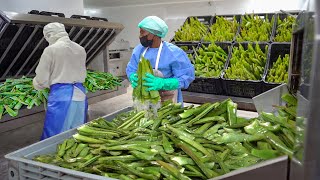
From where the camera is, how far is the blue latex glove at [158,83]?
7.08 ft

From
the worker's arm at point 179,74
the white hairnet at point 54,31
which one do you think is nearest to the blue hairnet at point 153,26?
the worker's arm at point 179,74

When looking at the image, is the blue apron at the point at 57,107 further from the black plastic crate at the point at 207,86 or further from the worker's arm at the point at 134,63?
the black plastic crate at the point at 207,86

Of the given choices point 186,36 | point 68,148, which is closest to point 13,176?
point 68,148

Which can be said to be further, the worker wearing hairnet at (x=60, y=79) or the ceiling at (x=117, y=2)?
the ceiling at (x=117, y=2)

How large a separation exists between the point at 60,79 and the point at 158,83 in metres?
1.14

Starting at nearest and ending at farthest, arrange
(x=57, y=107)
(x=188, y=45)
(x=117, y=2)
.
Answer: (x=57, y=107) < (x=188, y=45) < (x=117, y=2)

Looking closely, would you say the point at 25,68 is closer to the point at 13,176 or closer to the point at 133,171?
the point at 13,176

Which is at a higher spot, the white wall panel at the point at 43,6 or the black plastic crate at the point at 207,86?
the white wall panel at the point at 43,6

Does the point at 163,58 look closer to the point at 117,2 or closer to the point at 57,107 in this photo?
the point at 57,107

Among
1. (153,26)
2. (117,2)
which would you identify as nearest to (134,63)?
(153,26)

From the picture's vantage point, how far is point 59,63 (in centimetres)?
291

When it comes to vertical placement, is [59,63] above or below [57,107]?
above

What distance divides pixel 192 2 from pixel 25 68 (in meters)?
4.64

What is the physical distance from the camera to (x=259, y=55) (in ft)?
13.0
